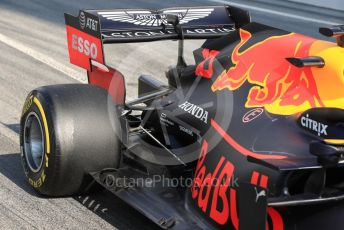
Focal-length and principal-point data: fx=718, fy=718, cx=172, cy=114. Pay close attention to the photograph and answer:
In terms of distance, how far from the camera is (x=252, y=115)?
4652mm

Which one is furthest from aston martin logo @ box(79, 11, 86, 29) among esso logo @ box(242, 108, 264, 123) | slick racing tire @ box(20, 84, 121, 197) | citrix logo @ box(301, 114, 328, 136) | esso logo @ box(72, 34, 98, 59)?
citrix logo @ box(301, 114, 328, 136)

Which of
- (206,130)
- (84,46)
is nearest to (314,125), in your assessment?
(206,130)

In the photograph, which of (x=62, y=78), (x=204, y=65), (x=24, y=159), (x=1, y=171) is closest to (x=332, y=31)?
(x=204, y=65)

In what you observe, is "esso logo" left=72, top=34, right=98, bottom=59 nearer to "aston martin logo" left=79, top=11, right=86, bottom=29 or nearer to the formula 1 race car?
the formula 1 race car

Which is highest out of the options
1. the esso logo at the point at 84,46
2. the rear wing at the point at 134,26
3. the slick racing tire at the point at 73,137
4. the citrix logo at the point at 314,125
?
the citrix logo at the point at 314,125

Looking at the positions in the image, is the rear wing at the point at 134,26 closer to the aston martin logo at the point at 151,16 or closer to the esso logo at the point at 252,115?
the aston martin logo at the point at 151,16

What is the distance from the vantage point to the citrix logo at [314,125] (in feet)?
13.3

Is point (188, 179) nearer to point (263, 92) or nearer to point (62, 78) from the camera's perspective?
point (263, 92)

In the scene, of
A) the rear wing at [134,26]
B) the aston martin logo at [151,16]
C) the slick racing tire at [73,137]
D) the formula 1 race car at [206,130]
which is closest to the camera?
the formula 1 race car at [206,130]

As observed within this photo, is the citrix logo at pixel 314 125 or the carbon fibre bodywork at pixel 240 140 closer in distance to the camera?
the carbon fibre bodywork at pixel 240 140

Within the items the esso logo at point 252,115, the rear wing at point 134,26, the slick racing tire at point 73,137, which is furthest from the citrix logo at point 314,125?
the rear wing at point 134,26

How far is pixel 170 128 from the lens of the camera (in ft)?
17.6

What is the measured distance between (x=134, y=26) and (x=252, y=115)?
183 centimetres

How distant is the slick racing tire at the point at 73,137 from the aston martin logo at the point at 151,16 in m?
0.96
